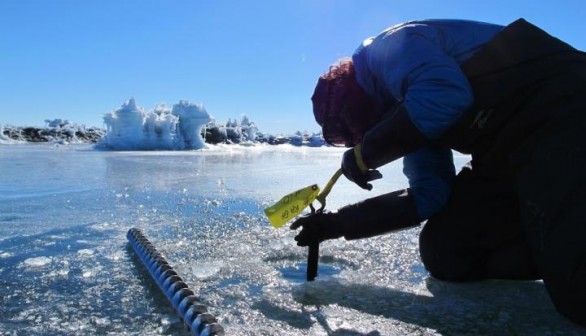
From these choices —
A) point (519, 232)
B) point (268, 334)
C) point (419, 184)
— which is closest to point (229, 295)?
point (268, 334)

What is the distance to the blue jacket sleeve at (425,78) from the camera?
1.46 metres

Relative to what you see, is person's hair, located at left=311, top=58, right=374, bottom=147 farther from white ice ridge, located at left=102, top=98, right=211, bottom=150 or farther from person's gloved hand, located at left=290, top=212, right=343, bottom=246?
white ice ridge, located at left=102, top=98, right=211, bottom=150

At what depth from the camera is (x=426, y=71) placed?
147 centimetres

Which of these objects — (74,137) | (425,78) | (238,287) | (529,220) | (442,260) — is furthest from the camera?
(74,137)

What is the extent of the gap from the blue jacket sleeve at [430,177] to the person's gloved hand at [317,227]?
340mm

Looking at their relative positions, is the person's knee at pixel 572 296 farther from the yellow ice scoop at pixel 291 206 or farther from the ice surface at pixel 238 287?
the yellow ice scoop at pixel 291 206

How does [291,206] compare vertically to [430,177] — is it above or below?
below

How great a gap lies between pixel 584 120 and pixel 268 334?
1.06m

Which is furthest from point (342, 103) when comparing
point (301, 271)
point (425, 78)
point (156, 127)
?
point (156, 127)

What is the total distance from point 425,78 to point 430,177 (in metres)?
0.53

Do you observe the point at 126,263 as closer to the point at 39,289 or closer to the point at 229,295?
the point at 39,289

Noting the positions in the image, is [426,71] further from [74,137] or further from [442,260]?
[74,137]

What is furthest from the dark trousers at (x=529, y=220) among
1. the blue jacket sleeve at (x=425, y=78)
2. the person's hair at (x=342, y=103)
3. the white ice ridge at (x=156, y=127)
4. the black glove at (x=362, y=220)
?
the white ice ridge at (x=156, y=127)

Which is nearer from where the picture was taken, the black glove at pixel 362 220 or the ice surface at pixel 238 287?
the ice surface at pixel 238 287
